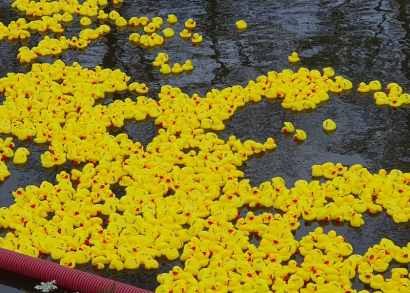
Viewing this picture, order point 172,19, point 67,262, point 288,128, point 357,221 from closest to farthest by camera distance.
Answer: point 67,262
point 357,221
point 288,128
point 172,19

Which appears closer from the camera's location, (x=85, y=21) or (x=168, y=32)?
(x=168, y=32)

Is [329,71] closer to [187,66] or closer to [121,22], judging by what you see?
[187,66]

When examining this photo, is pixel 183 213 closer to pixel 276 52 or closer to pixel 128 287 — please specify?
pixel 128 287

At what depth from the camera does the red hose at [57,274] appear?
4996mm

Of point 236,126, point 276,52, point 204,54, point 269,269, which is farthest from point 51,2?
point 269,269

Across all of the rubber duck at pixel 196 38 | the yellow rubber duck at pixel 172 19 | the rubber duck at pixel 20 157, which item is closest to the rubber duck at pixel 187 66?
the rubber duck at pixel 196 38

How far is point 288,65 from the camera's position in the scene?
26.3 feet

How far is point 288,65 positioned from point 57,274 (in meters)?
4.08

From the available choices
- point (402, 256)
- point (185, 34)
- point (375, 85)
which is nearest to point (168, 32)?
point (185, 34)

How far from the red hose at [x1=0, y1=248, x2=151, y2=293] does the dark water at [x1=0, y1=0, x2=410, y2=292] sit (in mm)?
280

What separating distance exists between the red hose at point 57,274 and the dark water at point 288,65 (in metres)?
0.28

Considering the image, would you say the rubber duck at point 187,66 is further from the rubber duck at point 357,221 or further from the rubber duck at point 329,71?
the rubber duck at point 357,221

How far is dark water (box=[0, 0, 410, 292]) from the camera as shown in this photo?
253 inches

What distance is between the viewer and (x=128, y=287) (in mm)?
4961
